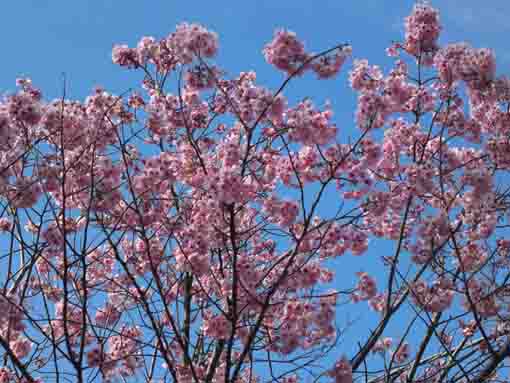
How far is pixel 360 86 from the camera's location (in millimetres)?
7727

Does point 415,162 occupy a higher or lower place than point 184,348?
higher

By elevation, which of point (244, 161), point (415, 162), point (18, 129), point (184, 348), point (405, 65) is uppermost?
point (405, 65)

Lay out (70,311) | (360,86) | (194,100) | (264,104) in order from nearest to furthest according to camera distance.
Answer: (264,104) → (360,86) → (70,311) → (194,100)

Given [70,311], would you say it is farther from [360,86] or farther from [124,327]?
[360,86]

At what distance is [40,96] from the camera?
8727mm

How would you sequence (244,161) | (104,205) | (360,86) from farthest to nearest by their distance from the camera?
(360,86), (104,205), (244,161)

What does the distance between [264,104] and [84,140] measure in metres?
1.90

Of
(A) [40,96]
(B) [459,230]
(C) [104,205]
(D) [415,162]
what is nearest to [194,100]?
(A) [40,96]

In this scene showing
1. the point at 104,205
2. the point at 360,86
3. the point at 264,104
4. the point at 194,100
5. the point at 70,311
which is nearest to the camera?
the point at 264,104

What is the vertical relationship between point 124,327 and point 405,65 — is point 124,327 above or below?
below

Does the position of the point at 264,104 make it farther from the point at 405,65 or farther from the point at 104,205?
the point at 405,65

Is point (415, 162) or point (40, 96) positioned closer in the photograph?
point (415, 162)

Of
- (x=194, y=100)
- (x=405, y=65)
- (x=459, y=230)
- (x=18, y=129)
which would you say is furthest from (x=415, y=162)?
(x=18, y=129)

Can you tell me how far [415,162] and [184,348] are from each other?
10.2 feet
